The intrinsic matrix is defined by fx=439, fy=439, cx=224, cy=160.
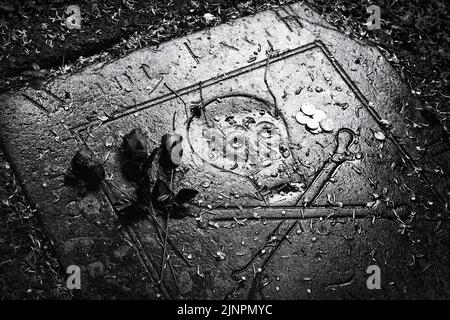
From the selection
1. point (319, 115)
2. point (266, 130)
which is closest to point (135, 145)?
point (266, 130)

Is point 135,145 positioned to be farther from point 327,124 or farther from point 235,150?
point 327,124

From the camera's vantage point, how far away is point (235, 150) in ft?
8.65

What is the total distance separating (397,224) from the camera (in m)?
2.52

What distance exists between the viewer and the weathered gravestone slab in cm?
232

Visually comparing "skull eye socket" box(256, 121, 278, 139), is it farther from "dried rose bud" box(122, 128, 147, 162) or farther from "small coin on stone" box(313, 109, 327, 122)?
"dried rose bud" box(122, 128, 147, 162)

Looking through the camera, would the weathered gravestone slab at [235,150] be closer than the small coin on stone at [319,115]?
Yes

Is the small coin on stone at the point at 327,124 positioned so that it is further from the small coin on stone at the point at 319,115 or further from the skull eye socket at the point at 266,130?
the skull eye socket at the point at 266,130

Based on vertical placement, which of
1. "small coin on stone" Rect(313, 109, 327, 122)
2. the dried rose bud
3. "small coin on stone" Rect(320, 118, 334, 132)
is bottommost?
the dried rose bud

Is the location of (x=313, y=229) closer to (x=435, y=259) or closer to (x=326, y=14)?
(x=435, y=259)

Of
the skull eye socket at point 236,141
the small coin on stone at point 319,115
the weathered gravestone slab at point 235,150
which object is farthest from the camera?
the small coin on stone at point 319,115

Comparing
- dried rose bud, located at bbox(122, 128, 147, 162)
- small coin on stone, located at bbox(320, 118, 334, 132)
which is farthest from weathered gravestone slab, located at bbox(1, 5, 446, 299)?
dried rose bud, located at bbox(122, 128, 147, 162)

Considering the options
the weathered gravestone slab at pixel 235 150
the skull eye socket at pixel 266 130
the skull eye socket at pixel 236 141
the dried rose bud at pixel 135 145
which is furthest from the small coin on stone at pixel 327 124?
the dried rose bud at pixel 135 145

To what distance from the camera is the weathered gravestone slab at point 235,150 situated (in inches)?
91.5

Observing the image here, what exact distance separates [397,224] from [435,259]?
0.28 metres
